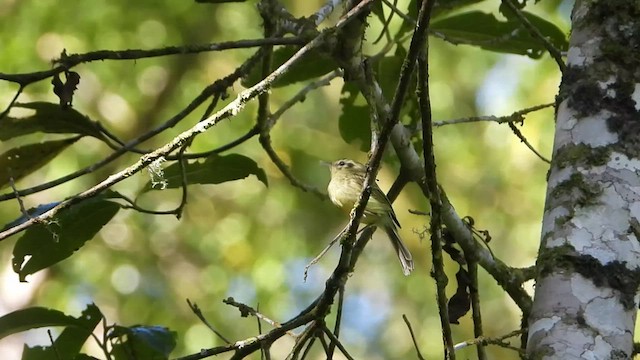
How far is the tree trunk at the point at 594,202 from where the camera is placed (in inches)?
43.9

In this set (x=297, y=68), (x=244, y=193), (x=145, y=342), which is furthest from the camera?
(x=244, y=193)

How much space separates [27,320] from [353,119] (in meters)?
0.94

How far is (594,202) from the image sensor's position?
1.22 metres

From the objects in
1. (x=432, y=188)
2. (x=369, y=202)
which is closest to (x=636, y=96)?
(x=432, y=188)

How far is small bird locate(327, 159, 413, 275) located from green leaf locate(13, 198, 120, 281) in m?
0.44

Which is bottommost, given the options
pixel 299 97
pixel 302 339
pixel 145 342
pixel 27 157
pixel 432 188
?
pixel 302 339

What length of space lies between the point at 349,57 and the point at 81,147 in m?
4.16

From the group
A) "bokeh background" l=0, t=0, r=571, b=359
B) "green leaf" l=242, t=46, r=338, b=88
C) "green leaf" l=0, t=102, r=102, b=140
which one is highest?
"bokeh background" l=0, t=0, r=571, b=359

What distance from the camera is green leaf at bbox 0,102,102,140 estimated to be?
1746 mm

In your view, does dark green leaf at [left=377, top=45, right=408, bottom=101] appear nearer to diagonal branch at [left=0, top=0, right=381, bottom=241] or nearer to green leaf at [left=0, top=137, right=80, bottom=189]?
green leaf at [left=0, top=137, right=80, bottom=189]

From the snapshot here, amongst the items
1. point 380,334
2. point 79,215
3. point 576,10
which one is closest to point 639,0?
point 576,10

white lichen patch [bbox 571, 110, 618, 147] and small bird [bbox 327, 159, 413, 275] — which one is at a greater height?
small bird [bbox 327, 159, 413, 275]

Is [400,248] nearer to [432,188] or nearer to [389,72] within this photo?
[389,72]

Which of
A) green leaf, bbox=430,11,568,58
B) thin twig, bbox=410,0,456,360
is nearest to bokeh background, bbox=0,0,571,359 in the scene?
green leaf, bbox=430,11,568,58
